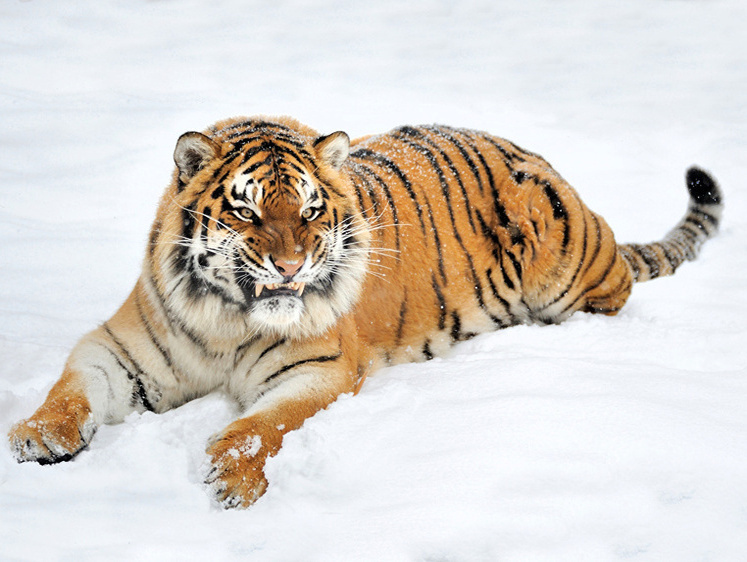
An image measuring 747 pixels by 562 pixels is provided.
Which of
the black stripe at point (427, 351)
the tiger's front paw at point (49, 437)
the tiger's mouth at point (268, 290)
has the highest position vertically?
the tiger's mouth at point (268, 290)

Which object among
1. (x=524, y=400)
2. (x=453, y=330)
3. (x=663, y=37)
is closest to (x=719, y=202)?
(x=453, y=330)

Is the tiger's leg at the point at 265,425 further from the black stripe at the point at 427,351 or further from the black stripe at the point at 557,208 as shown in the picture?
the black stripe at the point at 557,208

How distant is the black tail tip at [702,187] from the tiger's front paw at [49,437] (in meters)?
3.44

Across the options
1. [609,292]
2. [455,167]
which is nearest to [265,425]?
[455,167]

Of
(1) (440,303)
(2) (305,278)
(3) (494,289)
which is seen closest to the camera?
(2) (305,278)

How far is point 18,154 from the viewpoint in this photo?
5352 mm

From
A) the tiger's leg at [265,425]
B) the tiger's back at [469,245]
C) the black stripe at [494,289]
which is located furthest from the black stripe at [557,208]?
the tiger's leg at [265,425]

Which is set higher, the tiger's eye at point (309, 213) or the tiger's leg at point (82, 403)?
the tiger's eye at point (309, 213)

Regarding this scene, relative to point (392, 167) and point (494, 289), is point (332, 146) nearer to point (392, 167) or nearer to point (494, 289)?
point (392, 167)

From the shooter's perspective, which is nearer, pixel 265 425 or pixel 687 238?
pixel 265 425

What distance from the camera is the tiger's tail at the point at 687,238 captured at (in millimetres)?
3978

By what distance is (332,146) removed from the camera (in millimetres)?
2721

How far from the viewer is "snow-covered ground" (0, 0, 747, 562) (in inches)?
77.7

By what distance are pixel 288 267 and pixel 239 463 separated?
1.93ft
